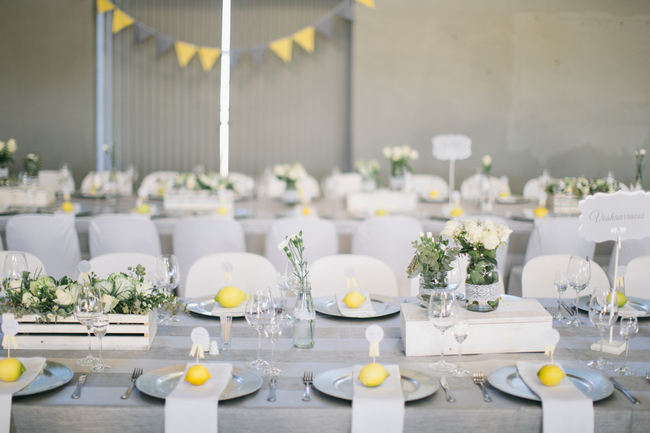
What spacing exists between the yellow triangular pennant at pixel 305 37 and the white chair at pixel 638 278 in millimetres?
5118

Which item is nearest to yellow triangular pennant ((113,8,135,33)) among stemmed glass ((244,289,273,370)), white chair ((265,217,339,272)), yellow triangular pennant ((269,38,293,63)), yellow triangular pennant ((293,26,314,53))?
yellow triangular pennant ((269,38,293,63))

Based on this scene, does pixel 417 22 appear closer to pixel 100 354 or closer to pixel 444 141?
pixel 444 141

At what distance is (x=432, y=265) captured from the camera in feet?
7.21

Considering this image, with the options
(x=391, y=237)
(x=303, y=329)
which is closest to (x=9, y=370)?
(x=303, y=329)

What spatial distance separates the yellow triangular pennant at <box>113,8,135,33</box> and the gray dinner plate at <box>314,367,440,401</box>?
21.2 ft

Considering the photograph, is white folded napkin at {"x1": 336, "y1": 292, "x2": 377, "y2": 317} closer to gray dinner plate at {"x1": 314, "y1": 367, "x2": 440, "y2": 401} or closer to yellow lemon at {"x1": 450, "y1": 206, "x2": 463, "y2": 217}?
gray dinner plate at {"x1": 314, "y1": 367, "x2": 440, "y2": 401}

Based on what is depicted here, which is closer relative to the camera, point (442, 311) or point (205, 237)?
point (442, 311)

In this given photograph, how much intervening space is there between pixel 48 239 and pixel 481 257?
2869 millimetres

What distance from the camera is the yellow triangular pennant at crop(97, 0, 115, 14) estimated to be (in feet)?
24.2

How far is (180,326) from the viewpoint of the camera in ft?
7.62

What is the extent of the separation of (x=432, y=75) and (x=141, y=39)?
10.2 feet

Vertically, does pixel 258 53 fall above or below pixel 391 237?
above

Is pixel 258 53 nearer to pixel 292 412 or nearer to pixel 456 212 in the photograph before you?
pixel 456 212

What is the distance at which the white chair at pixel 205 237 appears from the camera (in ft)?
13.8
